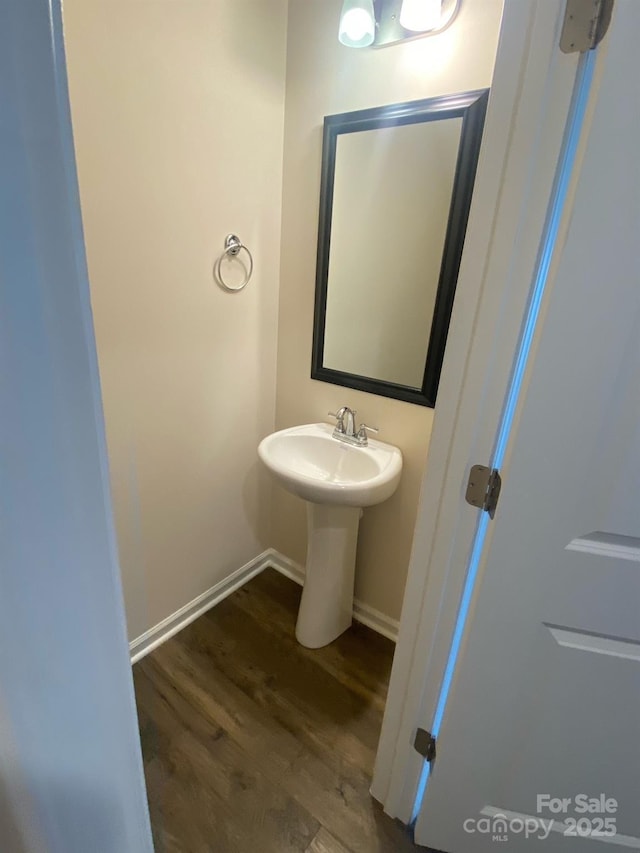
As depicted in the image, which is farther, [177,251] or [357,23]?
[177,251]

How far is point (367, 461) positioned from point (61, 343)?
51.0 inches

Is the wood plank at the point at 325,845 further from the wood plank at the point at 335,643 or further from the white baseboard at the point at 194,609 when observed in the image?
the white baseboard at the point at 194,609

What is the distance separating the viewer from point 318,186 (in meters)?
1.63

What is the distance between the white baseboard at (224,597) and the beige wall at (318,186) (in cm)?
7

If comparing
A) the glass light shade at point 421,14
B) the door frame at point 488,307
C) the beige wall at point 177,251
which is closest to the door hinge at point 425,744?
the door frame at point 488,307

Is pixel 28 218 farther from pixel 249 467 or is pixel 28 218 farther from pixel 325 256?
pixel 249 467

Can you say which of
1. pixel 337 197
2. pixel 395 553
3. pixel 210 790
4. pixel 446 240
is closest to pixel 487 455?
pixel 446 240

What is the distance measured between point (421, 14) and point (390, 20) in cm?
12

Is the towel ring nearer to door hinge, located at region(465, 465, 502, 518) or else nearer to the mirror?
the mirror

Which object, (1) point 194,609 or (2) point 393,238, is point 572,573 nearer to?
(2) point 393,238

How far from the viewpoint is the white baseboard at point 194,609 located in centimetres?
172

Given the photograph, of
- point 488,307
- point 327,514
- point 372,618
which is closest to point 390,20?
point 488,307

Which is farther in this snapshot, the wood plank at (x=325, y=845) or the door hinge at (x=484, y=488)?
the wood plank at (x=325, y=845)

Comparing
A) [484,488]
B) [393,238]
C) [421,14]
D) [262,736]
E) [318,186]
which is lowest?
[262,736]
